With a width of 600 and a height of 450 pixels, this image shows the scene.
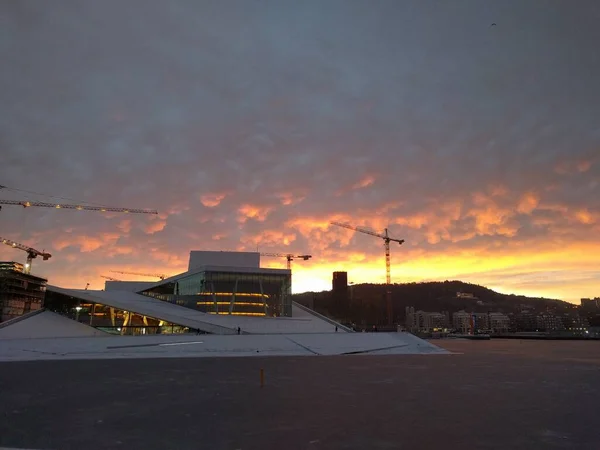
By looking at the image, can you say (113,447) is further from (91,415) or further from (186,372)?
(186,372)

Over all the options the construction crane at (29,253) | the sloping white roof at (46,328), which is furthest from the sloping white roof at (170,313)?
the construction crane at (29,253)

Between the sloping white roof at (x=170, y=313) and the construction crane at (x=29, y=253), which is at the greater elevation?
the construction crane at (x=29, y=253)

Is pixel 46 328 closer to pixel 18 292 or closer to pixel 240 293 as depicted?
pixel 18 292

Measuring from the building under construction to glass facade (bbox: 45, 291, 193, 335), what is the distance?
1250cm

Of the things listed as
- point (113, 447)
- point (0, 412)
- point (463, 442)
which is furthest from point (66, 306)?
point (463, 442)

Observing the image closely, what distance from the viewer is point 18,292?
2899 inches

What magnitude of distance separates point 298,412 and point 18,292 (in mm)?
79461

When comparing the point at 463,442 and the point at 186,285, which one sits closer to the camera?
the point at 463,442

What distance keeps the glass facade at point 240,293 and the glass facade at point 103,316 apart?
12.7m

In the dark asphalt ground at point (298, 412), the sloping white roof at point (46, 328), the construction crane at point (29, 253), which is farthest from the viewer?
the construction crane at point (29, 253)

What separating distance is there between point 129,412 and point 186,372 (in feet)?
39.5

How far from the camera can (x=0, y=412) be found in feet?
41.4

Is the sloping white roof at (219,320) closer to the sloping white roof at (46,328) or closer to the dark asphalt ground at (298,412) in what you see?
the sloping white roof at (46,328)

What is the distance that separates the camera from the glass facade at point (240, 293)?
2691 inches
